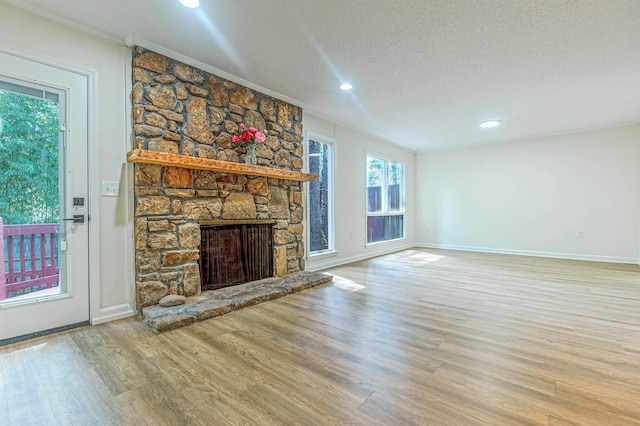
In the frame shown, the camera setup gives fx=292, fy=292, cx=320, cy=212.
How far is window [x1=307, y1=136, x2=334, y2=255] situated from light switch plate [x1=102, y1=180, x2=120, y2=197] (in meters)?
2.43

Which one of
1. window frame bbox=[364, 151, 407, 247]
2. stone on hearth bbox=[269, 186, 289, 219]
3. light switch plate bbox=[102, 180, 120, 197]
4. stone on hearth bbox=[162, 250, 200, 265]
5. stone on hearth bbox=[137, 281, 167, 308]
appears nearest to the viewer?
light switch plate bbox=[102, 180, 120, 197]

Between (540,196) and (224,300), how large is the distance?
6.03 meters

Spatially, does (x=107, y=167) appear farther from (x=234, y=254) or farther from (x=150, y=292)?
(x=234, y=254)

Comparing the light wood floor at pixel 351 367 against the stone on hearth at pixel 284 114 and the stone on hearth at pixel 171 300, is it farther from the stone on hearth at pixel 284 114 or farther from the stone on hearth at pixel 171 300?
the stone on hearth at pixel 284 114

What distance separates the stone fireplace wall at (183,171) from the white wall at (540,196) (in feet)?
15.5

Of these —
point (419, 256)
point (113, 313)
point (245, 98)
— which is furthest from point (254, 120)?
point (419, 256)

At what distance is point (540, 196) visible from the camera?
5.66m

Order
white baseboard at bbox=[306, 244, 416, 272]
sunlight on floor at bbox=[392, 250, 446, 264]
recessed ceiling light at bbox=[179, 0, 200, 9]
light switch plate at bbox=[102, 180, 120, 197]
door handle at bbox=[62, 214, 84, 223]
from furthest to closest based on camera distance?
sunlight on floor at bbox=[392, 250, 446, 264] < white baseboard at bbox=[306, 244, 416, 272] < light switch plate at bbox=[102, 180, 120, 197] < door handle at bbox=[62, 214, 84, 223] < recessed ceiling light at bbox=[179, 0, 200, 9]

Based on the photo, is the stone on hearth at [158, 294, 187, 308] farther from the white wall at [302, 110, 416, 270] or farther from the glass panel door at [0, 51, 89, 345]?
the white wall at [302, 110, 416, 270]

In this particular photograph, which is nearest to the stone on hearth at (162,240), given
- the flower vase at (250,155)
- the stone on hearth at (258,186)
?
the stone on hearth at (258,186)

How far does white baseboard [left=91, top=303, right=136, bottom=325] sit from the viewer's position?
241 centimetres

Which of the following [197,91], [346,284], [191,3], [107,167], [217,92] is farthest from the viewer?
[346,284]

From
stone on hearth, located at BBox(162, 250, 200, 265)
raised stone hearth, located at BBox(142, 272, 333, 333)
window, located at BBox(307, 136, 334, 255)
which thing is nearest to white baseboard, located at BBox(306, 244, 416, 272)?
window, located at BBox(307, 136, 334, 255)

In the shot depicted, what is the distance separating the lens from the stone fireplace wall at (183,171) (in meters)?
2.58
